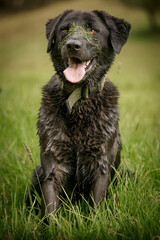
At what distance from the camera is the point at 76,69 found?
2.57 meters

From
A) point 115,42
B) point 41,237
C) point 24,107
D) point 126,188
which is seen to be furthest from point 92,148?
point 24,107

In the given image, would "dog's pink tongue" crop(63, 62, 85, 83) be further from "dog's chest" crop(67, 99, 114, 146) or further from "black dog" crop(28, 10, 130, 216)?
"dog's chest" crop(67, 99, 114, 146)

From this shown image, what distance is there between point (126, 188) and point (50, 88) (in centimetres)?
122

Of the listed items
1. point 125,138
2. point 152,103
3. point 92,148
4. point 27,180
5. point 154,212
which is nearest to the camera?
point 154,212

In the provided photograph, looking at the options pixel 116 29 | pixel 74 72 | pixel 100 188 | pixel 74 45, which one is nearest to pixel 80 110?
pixel 74 72

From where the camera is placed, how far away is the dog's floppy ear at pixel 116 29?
2.69 metres

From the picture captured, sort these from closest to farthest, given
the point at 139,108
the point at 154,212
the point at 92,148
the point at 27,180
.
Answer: the point at 154,212
the point at 92,148
the point at 27,180
the point at 139,108

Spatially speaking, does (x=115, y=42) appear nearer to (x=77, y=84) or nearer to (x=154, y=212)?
(x=77, y=84)

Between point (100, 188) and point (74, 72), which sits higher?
point (74, 72)

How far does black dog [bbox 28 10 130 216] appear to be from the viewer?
2457mm

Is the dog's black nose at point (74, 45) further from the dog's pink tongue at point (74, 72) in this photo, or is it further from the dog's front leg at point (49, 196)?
the dog's front leg at point (49, 196)

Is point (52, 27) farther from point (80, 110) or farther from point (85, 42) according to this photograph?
point (80, 110)

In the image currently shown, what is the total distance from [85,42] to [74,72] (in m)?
0.30

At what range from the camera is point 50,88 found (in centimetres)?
277
